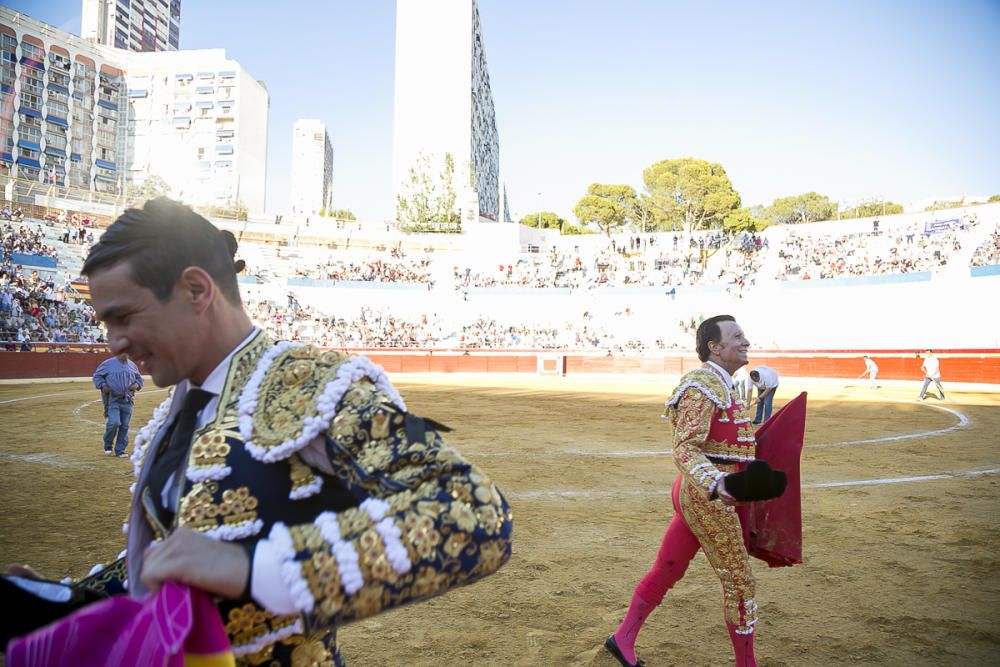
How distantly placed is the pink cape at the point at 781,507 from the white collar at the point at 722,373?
0.87 feet

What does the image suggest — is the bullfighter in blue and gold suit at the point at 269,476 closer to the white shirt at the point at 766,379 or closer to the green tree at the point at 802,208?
the white shirt at the point at 766,379

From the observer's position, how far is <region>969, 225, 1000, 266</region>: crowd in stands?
24.9 metres

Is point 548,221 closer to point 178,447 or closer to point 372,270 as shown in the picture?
point 372,270

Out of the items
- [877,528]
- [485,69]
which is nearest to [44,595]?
[877,528]

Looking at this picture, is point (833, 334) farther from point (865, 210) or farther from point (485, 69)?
point (485, 69)

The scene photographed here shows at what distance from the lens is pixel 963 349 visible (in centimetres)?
2103

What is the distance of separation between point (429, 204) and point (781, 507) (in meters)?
51.0

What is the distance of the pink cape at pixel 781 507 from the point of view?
283cm

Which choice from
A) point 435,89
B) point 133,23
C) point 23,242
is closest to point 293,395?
point 23,242

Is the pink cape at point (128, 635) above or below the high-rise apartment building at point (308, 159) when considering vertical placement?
below

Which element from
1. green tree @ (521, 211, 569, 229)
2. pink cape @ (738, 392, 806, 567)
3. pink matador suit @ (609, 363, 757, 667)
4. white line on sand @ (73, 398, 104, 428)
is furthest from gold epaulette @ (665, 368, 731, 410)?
green tree @ (521, 211, 569, 229)

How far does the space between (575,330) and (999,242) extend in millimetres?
17057

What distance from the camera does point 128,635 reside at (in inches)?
30.8

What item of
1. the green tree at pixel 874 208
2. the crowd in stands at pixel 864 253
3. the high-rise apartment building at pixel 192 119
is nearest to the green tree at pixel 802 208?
the green tree at pixel 874 208
